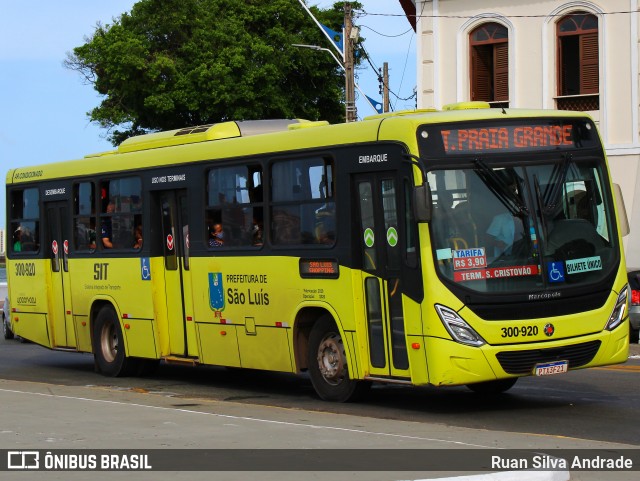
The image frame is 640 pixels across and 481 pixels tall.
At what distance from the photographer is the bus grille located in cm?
1276

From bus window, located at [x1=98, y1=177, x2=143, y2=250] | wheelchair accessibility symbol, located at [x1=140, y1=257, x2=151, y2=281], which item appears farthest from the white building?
wheelchair accessibility symbol, located at [x1=140, y1=257, x2=151, y2=281]

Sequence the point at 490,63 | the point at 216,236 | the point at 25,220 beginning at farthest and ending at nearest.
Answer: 1. the point at 490,63
2. the point at 25,220
3. the point at 216,236

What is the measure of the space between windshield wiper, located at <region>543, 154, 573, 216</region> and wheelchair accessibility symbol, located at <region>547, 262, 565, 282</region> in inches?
20.4

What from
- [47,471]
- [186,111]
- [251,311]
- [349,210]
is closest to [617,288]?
[349,210]

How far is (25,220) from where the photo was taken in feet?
68.4

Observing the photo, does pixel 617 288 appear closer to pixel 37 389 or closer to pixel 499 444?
pixel 499 444

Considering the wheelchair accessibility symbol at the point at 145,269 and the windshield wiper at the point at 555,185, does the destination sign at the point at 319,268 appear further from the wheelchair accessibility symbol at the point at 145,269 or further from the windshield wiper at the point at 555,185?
the wheelchair accessibility symbol at the point at 145,269

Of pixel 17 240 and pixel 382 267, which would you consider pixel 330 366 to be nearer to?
pixel 382 267

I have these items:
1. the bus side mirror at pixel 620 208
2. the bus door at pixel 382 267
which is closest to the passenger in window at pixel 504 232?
the bus door at pixel 382 267

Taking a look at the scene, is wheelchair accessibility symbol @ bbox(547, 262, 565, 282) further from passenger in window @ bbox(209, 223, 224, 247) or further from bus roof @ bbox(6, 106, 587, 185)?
passenger in window @ bbox(209, 223, 224, 247)

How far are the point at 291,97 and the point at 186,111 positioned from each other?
4855 millimetres

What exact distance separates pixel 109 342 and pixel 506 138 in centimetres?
792

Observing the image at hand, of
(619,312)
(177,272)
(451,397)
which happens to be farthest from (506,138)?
(177,272)

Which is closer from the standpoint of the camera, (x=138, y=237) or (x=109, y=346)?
(x=138, y=237)
